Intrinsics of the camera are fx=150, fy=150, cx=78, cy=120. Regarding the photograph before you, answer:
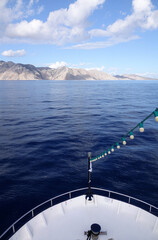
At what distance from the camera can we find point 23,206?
15000 mm

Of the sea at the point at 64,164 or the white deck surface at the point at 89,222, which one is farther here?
the sea at the point at 64,164

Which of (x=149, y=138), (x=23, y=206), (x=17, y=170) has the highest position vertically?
(x=149, y=138)

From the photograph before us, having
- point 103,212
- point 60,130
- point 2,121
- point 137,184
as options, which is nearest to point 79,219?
point 103,212

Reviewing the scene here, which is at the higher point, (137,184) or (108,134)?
(108,134)

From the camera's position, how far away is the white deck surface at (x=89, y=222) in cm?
959

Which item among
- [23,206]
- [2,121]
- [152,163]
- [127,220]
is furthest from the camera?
[2,121]

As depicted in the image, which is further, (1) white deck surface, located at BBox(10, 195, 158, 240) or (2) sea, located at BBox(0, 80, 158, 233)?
(2) sea, located at BBox(0, 80, 158, 233)

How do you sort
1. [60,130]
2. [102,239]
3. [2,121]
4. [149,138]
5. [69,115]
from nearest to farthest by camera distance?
[102,239], [149,138], [60,130], [2,121], [69,115]

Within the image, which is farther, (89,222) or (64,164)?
(64,164)

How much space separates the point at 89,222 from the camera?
1052cm

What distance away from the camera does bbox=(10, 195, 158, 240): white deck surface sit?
9.59 meters

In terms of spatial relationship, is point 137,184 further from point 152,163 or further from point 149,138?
point 149,138

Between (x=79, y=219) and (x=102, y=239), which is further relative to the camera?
(x=79, y=219)

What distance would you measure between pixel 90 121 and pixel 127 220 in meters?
34.0
